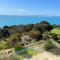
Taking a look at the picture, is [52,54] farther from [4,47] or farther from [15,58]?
[4,47]

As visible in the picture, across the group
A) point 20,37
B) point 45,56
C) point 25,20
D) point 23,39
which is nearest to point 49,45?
point 45,56

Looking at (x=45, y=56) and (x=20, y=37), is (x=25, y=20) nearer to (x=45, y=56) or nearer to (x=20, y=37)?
(x=20, y=37)

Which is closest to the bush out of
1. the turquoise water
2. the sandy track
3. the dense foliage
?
the sandy track

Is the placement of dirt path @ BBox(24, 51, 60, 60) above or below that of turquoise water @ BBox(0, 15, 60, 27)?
below

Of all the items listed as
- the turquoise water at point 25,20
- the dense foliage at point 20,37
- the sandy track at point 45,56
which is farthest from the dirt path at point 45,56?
the turquoise water at point 25,20

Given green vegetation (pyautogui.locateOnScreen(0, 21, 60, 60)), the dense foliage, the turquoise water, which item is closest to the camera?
green vegetation (pyautogui.locateOnScreen(0, 21, 60, 60))

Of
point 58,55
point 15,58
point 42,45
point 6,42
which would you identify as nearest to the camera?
point 15,58

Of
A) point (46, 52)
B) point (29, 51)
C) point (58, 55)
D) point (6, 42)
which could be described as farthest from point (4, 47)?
point (58, 55)

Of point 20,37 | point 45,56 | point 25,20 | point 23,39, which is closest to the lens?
point 45,56

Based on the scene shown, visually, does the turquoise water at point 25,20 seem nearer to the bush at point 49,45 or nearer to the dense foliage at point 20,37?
the dense foliage at point 20,37

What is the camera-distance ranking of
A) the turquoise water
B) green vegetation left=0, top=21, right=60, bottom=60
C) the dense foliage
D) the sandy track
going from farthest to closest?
the turquoise water, the dense foliage, green vegetation left=0, top=21, right=60, bottom=60, the sandy track

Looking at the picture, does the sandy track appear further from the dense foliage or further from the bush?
the dense foliage
